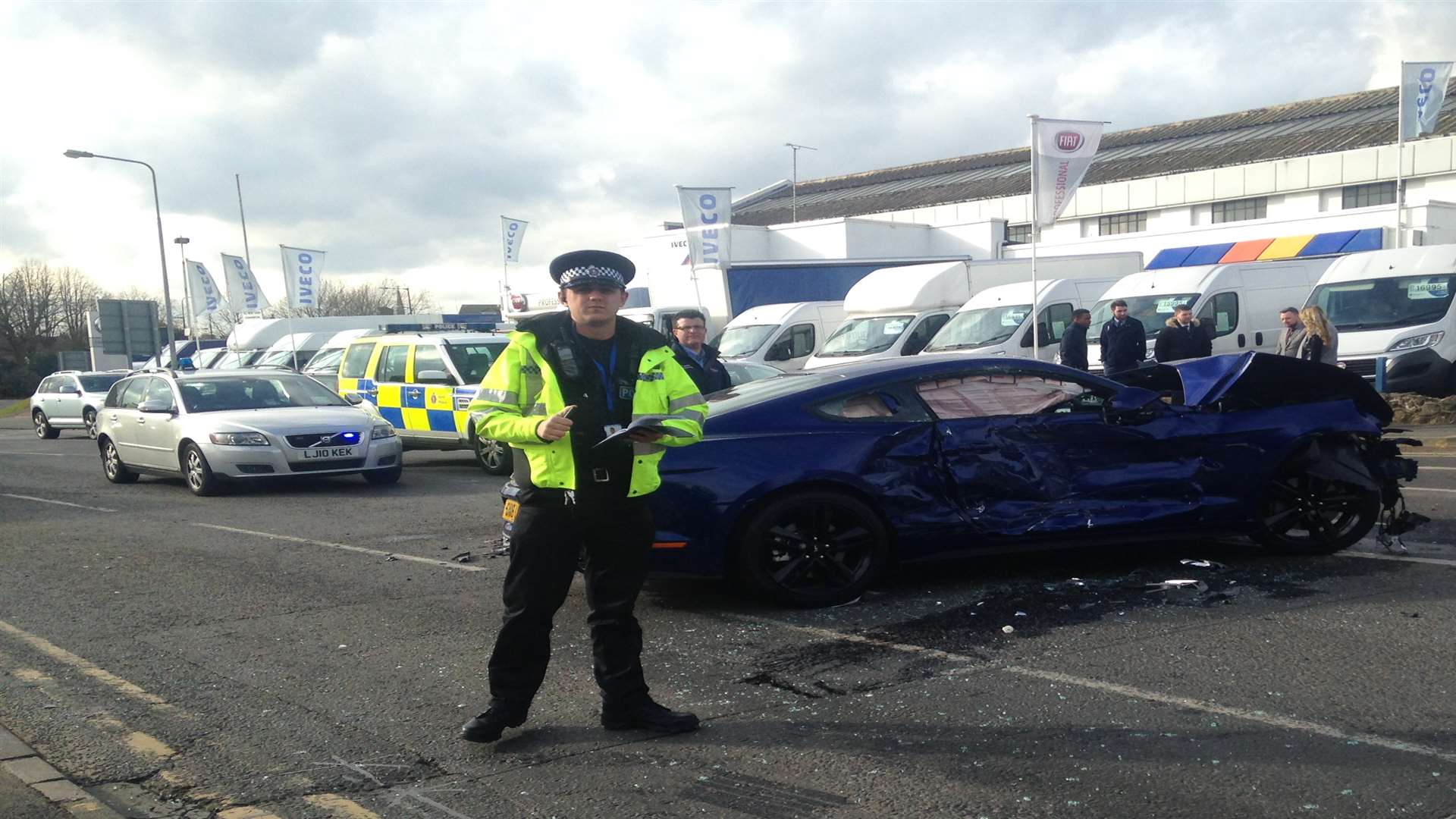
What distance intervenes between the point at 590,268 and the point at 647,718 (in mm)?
1651

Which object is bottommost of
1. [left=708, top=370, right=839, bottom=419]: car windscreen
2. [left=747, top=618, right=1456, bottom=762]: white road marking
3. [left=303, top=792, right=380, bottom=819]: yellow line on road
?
[left=747, top=618, right=1456, bottom=762]: white road marking

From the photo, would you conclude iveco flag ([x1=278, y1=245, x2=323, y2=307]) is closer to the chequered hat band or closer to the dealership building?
the dealership building

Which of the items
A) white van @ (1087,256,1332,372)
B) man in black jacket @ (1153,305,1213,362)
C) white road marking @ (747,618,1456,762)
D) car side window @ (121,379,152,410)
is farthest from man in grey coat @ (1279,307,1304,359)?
car side window @ (121,379,152,410)

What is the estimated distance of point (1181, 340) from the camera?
1585cm

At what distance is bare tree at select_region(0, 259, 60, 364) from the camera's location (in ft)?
230

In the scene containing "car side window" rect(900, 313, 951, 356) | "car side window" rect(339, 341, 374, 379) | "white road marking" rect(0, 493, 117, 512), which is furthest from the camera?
"car side window" rect(900, 313, 951, 356)

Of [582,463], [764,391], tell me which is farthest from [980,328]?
[582,463]

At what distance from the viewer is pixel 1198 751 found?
4.18 metres

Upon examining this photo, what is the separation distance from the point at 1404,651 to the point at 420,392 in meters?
12.1

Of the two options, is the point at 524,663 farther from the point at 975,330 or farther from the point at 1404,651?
the point at 975,330

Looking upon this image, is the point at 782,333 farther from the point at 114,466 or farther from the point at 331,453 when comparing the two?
the point at 114,466

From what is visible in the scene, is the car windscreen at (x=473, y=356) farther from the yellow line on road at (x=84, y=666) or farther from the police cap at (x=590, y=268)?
the police cap at (x=590, y=268)

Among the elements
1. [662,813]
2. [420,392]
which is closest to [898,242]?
[420,392]

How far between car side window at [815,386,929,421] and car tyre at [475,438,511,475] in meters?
7.62
